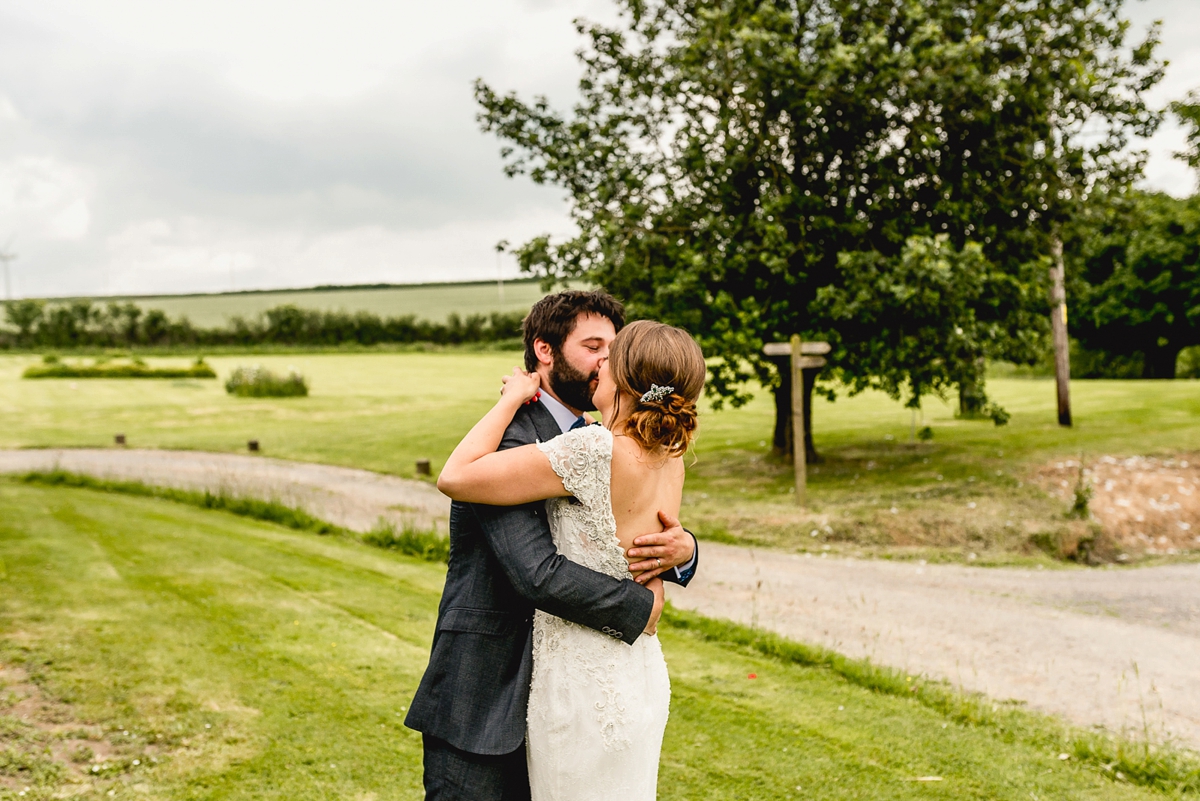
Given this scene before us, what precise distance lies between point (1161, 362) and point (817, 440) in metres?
37.4

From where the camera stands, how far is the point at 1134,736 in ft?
19.8

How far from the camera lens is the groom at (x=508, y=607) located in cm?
242

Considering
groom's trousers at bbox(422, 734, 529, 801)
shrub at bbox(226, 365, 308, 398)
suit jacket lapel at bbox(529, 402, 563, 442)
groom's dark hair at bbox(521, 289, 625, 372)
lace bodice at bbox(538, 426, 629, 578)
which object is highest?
groom's dark hair at bbox(521, 289, 625, 372)

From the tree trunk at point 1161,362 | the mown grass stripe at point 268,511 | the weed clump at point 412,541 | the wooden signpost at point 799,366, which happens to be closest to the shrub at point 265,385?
the mown grass stripe at point 268,511

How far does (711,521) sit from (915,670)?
7123mm

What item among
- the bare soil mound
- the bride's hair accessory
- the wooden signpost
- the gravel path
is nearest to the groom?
the bride's hair accessory

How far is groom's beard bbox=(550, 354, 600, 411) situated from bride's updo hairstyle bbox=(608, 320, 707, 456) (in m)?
0.19

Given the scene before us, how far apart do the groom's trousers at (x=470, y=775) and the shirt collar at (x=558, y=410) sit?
96cm

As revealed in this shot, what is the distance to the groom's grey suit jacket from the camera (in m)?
2.43

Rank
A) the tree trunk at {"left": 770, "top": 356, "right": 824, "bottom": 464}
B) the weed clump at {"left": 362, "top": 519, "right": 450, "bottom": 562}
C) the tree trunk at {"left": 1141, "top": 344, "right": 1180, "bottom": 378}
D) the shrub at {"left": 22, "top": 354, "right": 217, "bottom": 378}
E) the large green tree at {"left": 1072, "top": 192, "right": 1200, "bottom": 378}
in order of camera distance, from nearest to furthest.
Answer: the weed clump at {"left": 362, "top": 519, "right": 450, "bottom": 562}, the tree trunk at {"left": 770, "top": 356, "right": 824, "bottom": 464}, the large green tree at {"left": 1072, "top": 192, "right": 1200, "bottom": 378}, the tree trunk at {"left": 1141, "top": 344, "right": 1180, "bottom": 378}, the shrub at {"left": 22, "top": 354, "right": 217, "bottom": 378}

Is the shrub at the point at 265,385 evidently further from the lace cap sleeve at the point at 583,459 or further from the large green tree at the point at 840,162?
the lace cap sleeve at the point at 583,459

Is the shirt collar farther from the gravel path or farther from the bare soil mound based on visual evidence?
the bare soil mound

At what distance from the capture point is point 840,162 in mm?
17000

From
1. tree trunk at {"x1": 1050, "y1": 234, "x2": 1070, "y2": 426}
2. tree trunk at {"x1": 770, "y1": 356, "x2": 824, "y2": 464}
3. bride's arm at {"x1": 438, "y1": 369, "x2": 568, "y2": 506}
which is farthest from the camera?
tree trunk at {"x1": 1050, "y1": 234, "x2": 1070, "y2": 426}
